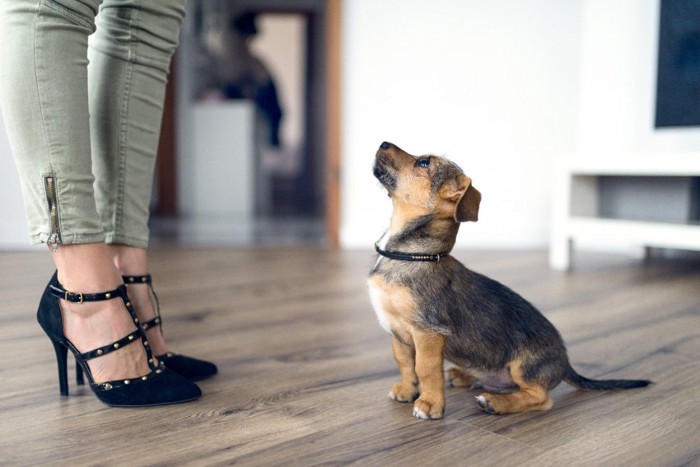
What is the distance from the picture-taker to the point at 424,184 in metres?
1.01

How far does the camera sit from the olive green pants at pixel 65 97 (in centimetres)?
95

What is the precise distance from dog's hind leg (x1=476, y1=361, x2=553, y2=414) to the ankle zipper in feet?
2.28

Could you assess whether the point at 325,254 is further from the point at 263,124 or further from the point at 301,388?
the point at 263,124

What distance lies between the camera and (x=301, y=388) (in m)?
1.16

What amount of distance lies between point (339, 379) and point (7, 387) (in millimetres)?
584

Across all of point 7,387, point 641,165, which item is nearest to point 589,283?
point 641,165

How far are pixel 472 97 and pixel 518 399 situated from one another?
9.00 ft

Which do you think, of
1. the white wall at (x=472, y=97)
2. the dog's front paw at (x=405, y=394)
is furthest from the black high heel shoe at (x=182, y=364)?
the white wall at (x=472, y=97)

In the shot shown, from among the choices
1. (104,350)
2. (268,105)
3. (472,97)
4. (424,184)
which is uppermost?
(268,105)

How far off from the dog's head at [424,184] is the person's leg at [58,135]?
0.46 metres

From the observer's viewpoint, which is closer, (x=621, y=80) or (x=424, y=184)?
(x=424, y=184)

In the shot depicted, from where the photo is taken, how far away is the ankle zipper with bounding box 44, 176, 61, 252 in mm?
964

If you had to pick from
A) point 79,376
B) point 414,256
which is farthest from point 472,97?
point 79,376

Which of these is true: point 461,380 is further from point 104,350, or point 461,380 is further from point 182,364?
point 104,350
